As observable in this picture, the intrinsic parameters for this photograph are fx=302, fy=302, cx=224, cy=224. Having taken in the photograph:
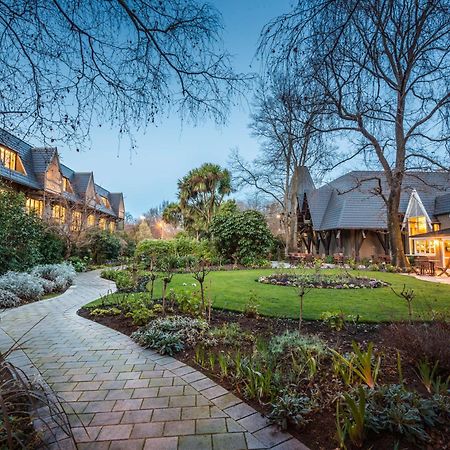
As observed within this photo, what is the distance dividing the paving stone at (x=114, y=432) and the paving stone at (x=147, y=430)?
5cm

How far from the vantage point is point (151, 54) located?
9.38 ft

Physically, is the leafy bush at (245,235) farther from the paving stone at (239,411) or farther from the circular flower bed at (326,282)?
the paving stone at (239,411)

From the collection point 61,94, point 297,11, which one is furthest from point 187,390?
point 297,11

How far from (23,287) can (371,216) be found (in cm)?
1967

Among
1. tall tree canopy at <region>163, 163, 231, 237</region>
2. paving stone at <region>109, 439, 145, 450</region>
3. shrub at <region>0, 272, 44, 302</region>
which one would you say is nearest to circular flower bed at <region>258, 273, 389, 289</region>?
shrub at <region>0, 272, 44, 302</region>

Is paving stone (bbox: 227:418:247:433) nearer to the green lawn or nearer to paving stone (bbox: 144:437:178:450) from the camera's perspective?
paving stone (bbox: 144:437:178:450)

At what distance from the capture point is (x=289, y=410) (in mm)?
2412

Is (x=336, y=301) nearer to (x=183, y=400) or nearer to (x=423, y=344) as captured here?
(x=423, y=344)

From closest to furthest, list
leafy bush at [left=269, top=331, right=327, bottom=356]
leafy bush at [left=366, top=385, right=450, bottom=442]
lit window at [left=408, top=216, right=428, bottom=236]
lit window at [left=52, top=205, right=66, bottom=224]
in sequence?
leafy bush at [left=366, top=385, right=450, bottom=442]
leafy bush at [left=269, top=331, right=327, bottom=356]
lit window at [left=52, top=205, right=66, bottom=224]
lit window at [left=408, top=216, right=428, bottom=236]

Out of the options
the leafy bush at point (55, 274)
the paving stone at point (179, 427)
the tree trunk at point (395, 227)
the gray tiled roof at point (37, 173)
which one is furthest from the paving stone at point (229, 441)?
the tree trunk at point (395, 227)

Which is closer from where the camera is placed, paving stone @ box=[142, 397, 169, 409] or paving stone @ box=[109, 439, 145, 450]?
paving stone @ box=[109, 439, 145, 450]

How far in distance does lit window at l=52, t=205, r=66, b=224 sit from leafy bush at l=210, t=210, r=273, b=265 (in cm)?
889

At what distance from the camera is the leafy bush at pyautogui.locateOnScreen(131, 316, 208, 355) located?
4.11m

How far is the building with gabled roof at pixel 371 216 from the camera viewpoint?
18.0 m
